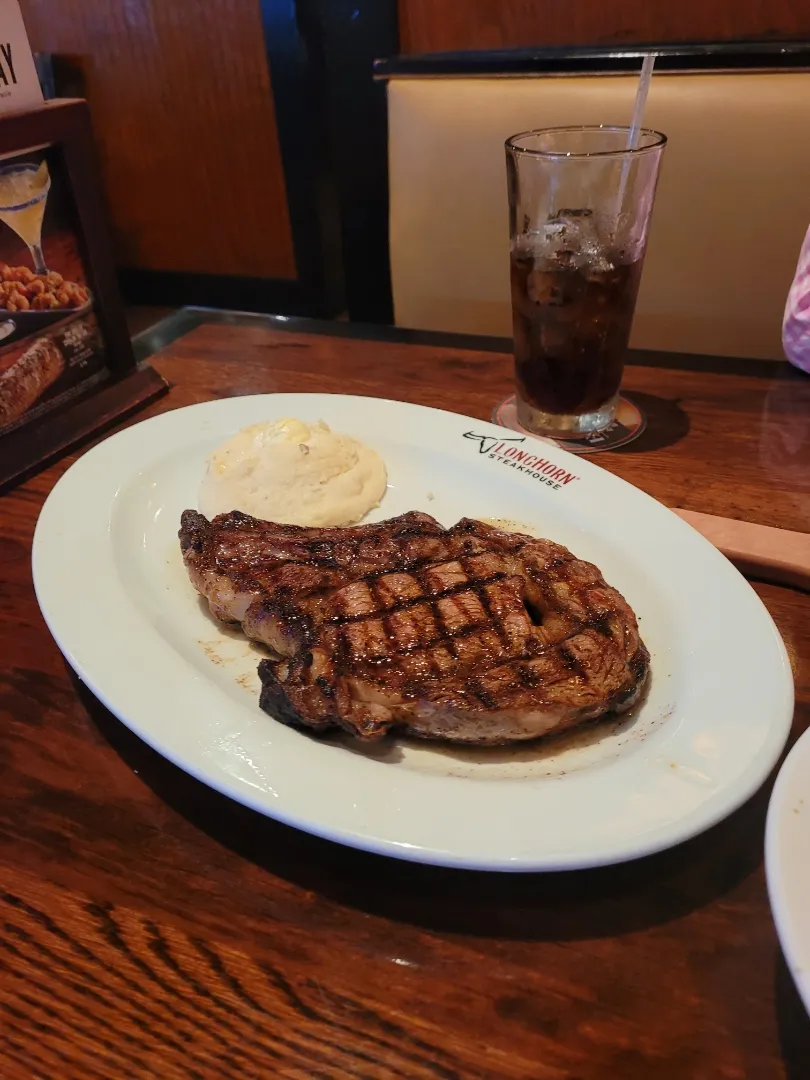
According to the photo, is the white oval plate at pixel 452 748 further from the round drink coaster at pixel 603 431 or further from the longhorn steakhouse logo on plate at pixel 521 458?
the round drink coaster at pixel 603 431

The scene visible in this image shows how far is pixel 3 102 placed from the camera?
1671mm

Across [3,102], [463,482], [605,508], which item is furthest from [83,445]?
[605,508]

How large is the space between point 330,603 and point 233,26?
163 inches

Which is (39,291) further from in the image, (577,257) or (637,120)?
(637,120)

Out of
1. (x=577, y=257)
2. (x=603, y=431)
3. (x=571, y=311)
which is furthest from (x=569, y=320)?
(x=603, y=431)

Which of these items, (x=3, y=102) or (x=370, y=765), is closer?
(x=370, y=765)

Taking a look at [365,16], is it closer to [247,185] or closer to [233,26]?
[233,26]

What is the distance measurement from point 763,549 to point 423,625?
0.62 metres

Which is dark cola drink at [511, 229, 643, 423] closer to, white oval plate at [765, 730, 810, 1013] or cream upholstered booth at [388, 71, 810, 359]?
cream upholstered booth at [388, 71, 810, 359]

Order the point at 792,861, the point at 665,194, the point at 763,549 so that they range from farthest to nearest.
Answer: the point at 665,194 → the point at 763,549 → the point at 792,861

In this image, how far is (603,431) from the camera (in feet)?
6.03

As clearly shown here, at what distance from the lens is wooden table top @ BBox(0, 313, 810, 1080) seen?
792 mm

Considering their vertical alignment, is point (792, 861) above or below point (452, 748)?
above

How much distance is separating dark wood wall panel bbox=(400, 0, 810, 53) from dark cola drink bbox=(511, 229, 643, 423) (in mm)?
1349
